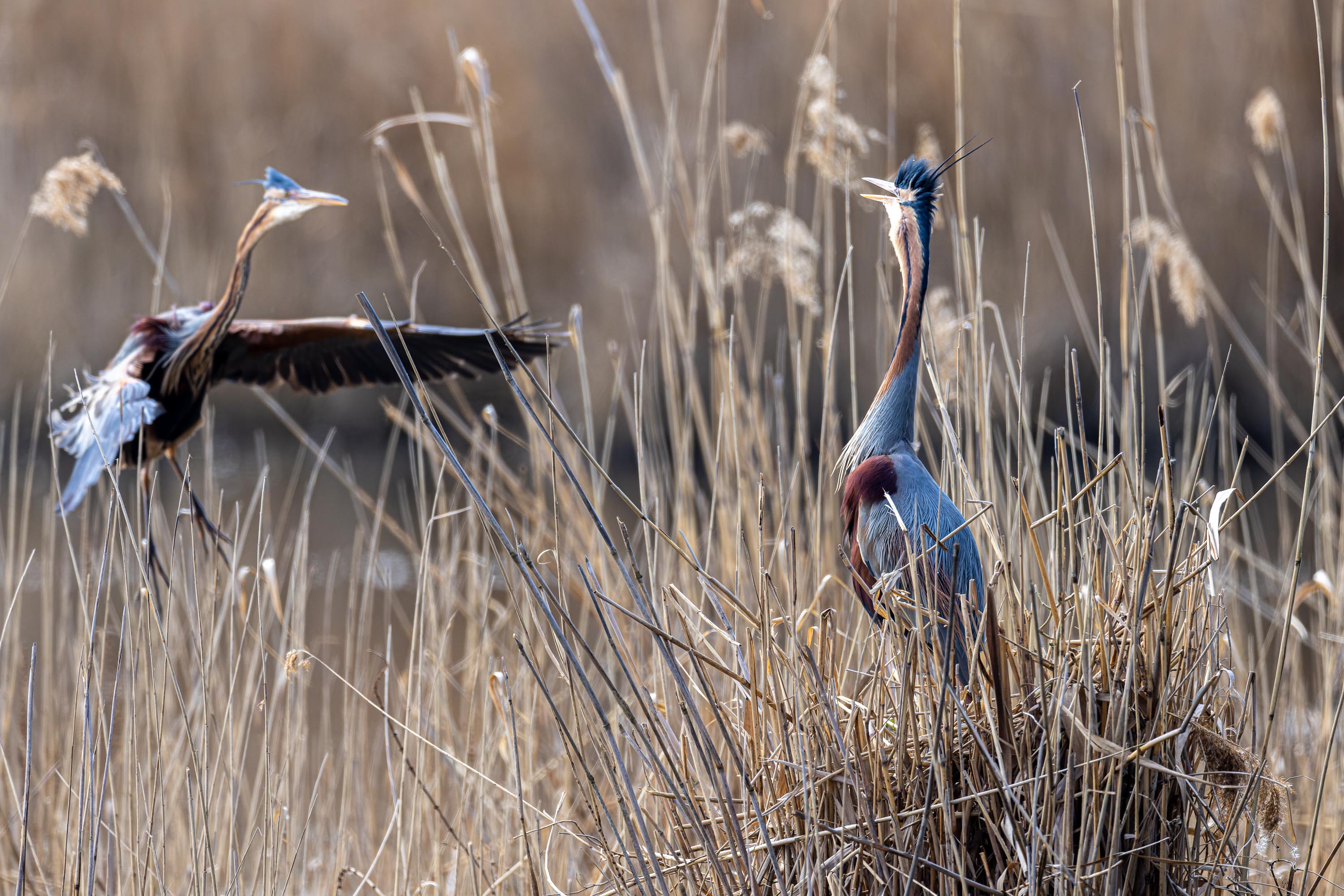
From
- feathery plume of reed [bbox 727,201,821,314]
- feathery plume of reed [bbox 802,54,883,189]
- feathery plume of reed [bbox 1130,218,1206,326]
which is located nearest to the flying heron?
feathery plume of reed [bbox 727,201,821,314]

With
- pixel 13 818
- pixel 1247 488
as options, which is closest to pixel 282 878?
pixel 13 818

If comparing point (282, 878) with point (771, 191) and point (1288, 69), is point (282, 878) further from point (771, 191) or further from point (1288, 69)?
point (1288, 69)

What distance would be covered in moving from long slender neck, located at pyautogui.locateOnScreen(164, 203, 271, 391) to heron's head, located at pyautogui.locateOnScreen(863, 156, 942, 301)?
3.00ft

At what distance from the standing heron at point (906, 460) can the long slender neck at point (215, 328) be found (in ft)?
3.03

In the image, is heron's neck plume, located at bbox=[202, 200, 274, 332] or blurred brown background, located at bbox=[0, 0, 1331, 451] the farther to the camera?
blurred brown background, located at bbox=[0, 0, 1331, 451]

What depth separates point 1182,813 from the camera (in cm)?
103

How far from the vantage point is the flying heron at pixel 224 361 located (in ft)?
5.32

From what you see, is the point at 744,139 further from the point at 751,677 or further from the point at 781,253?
the point at 751,677

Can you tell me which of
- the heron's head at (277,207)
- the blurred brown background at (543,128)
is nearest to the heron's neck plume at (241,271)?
the heron's head at (277,207)

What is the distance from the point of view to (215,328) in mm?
1697

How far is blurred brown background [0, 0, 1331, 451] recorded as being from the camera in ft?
18.3

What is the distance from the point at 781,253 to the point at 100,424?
1116 mm

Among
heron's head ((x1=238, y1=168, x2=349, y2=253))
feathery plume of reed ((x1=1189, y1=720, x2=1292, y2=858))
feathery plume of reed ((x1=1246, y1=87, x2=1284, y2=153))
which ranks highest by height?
feathery plume of reed ((x1=1246, y1=87, x2=1284, y2=153))

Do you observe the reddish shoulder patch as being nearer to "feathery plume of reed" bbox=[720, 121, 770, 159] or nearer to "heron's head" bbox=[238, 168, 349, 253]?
"heron's head" bbox=[238, 168, 349, 253]
